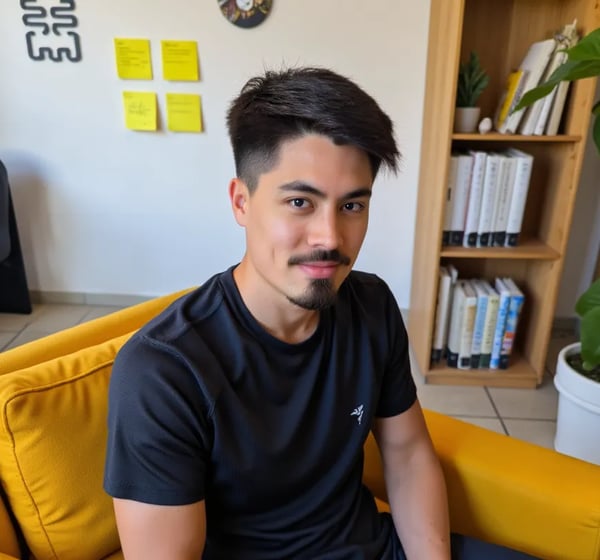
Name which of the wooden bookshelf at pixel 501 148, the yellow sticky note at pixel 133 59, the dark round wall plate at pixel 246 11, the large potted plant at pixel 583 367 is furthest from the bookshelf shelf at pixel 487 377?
the yellow sticky note at pixel 133 59

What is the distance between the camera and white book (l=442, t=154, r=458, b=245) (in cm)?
195

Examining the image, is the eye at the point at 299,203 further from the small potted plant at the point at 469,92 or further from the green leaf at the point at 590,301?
the small potted plant at the point at 469,92

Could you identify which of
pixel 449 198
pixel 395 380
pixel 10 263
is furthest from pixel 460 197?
pixel 10 263

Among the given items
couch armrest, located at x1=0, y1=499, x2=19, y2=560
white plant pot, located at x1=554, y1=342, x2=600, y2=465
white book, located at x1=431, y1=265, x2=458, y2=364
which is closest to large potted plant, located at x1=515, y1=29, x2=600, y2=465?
white plant pot, located at x1=554, y1=342, x2=600, y2=465

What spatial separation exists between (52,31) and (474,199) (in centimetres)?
200

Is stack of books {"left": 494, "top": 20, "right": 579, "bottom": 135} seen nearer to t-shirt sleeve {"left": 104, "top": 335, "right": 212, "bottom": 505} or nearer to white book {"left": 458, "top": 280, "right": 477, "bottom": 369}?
white book {"left": 458, "top": 280, "right": 477, "bottom": 369}

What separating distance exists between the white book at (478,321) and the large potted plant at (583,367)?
1.34ft

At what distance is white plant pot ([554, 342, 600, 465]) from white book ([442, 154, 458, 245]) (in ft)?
2.03

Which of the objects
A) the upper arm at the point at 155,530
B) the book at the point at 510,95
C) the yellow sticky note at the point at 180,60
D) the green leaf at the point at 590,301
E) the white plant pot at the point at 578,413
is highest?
the yellow sticky note at the point at 180,60

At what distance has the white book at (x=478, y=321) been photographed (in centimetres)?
210

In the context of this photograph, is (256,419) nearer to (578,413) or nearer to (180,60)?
(578,413)

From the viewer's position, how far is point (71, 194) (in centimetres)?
265

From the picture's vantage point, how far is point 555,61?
5.98 feet

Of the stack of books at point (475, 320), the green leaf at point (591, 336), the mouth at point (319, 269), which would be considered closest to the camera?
the mouth at point (319, 269)
